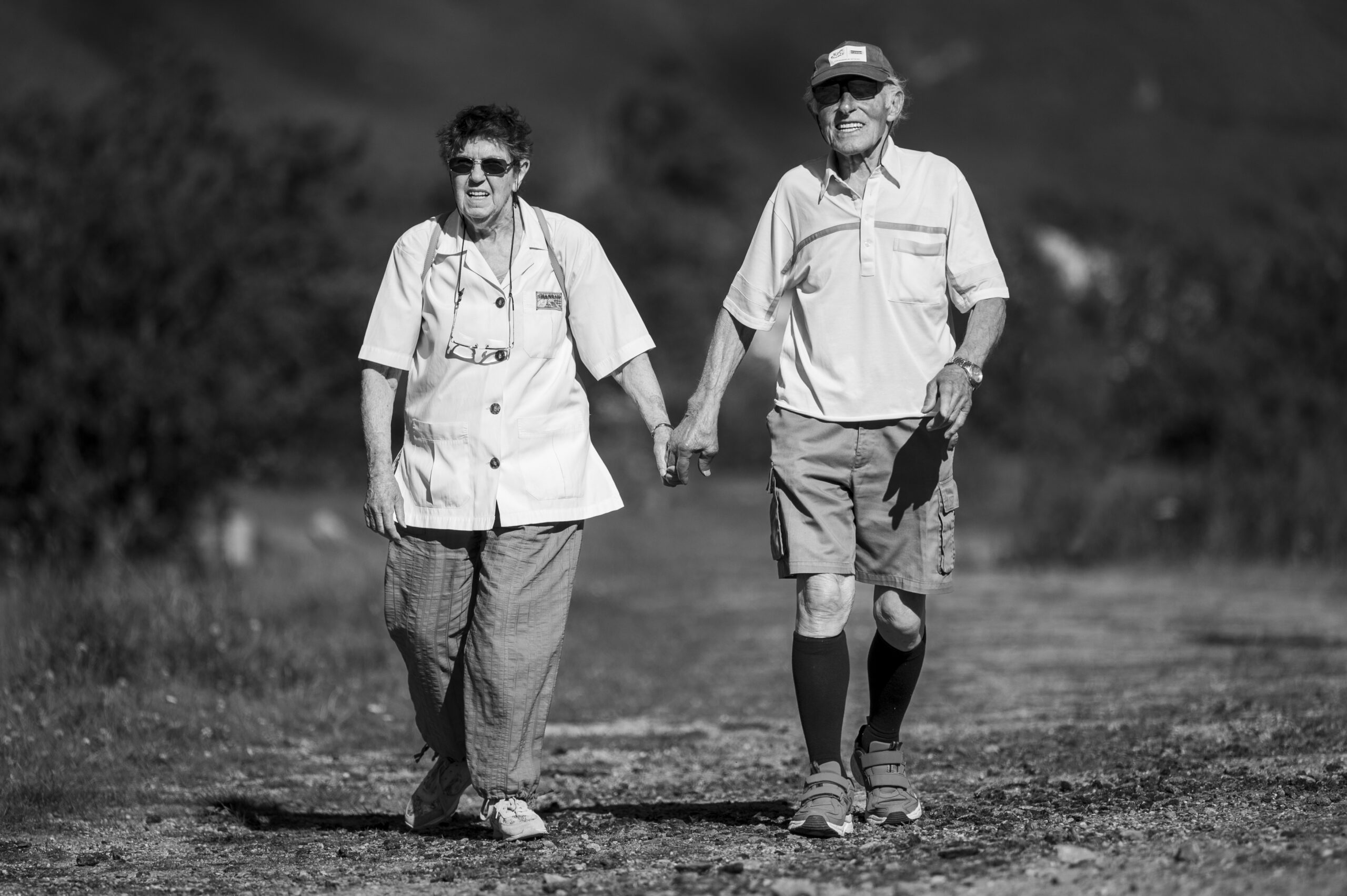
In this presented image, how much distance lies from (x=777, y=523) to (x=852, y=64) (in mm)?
1374

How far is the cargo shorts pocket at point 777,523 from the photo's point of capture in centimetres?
535

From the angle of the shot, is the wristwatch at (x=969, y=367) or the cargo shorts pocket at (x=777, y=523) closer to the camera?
the wristwatch at (x=969, y=367)

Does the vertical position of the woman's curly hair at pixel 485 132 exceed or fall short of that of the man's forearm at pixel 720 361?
it exceeds it

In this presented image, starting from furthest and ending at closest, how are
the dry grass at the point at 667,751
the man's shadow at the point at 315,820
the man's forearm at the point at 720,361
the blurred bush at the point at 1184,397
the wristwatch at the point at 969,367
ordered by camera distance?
1. the blurred bush at the point at 1184,397
2. the man's shadow at the point at 315,820
3. the man's forearm at the point at 720,361
4. the wristwatch at the point at 969,367
5. the dry grass at the point at 667,751

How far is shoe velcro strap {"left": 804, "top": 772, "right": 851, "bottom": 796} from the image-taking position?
16.8 ft

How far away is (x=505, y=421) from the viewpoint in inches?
207

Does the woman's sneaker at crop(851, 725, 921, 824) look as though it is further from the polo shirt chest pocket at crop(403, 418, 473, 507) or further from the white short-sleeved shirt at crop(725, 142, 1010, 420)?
the polo shirt chest pocket at crop(403, 418, 473, 507)

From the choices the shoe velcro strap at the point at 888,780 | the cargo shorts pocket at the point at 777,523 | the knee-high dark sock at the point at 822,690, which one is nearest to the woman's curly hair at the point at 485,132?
the cargo shorts pocket at the point at 777,523

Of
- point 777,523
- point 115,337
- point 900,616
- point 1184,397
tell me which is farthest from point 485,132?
point 1184,397

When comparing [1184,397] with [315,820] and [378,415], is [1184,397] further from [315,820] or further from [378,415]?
[378,415]

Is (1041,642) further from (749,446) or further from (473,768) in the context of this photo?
(749,446)

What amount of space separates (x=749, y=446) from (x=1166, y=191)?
51.0 metres

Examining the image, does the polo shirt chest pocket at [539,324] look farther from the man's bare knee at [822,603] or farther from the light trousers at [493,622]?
the man's bare knee at [822,603]

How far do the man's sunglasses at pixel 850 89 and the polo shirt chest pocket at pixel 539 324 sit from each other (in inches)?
39.5
